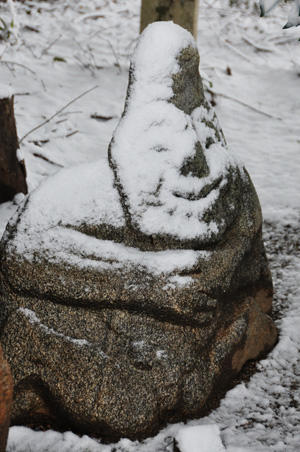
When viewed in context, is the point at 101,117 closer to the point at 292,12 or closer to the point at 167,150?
the point at 167,150

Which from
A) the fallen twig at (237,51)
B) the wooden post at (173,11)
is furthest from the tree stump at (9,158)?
the fallen twig at (237,51)

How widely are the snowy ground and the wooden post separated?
102 cm

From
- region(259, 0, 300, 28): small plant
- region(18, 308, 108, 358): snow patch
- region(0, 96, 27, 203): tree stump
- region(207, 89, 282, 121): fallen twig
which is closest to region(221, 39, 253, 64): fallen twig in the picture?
region(207, 89, 282, 121): fallen twig

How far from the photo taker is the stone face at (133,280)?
2053 millimetres

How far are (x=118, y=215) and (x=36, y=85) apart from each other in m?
4.35

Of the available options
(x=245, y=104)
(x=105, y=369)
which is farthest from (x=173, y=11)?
(x=105, y=369)

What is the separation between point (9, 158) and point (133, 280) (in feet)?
6.03

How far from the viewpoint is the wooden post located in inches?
187

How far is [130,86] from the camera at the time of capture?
2.36 meters

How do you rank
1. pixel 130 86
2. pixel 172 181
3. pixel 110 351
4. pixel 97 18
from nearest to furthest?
pixel 110 351 → pixel 172 181 → pixel 130 86 → pixel 97 18

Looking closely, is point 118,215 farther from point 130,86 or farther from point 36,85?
point 36,85

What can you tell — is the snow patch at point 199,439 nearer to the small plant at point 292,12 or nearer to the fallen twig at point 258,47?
the small plant at point 292,12

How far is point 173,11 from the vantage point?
4793 mm

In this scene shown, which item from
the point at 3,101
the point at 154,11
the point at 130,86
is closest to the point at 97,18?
the point at 154,11
